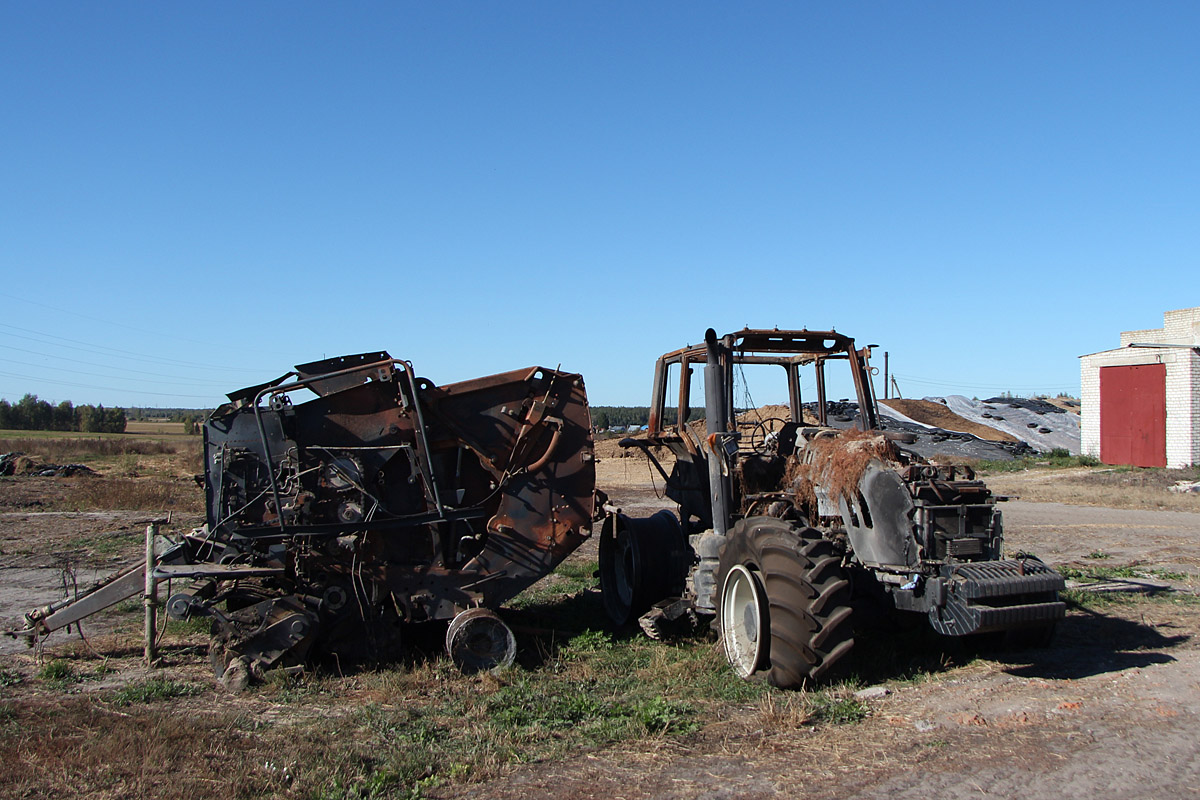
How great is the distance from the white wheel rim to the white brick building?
26.3 m

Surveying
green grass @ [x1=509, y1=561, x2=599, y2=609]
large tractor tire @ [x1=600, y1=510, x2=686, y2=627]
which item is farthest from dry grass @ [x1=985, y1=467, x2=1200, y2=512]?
large tractor tire @ [x1=600, y1=510, x2=686, y2=627]

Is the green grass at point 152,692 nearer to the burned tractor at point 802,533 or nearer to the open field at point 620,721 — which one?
the open field at point 620,721

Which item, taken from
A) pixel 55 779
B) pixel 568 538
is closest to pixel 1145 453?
pixel 568 538

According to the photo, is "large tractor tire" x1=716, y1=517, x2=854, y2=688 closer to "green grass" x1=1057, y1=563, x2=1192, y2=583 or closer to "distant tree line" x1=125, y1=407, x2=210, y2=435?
"green grass" x1=1057, y1=563, x2=1192, y2=583

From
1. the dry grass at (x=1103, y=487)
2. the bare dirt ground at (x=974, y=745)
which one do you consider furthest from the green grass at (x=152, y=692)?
the dry grass at (x=1103, y=487)

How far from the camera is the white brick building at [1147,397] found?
27.6m

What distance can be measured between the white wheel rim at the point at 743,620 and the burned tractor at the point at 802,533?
14 millimetres

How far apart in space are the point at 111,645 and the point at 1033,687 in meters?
8.10

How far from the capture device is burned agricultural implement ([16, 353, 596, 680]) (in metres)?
7.49

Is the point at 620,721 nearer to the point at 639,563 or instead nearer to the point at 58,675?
the point at 639,563

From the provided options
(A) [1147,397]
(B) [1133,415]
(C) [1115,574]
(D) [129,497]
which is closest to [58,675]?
(C) [1115,574]

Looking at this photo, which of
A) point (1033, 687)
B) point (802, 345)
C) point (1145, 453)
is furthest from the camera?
point (1145, 453)

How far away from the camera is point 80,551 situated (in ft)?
48.6

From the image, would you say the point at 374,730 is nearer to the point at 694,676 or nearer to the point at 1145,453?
the point at 694,676
